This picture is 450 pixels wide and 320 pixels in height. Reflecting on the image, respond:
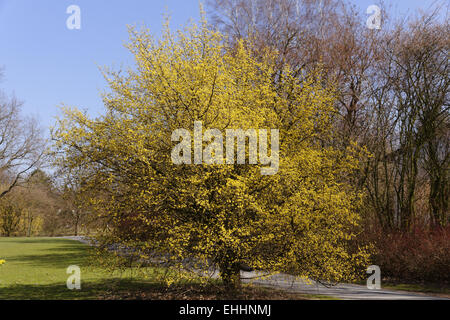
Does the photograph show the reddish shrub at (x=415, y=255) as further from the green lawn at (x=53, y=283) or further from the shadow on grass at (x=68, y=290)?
the green lawn at (x=53, y=283)

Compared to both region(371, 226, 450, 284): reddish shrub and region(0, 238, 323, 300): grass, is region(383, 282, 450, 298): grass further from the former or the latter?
region(0, 238, 323, 300): grass

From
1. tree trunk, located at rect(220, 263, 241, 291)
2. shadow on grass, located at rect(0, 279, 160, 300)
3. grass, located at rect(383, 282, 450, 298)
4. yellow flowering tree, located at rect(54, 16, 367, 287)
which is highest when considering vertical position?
yellow flowering tree, located at rect(54, 16, 367, 287)

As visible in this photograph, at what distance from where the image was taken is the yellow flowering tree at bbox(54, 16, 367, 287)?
8250 millimetres

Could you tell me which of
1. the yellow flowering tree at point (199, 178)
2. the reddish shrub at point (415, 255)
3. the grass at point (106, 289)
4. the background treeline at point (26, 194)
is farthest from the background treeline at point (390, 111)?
the background treeline at point (26, 194)

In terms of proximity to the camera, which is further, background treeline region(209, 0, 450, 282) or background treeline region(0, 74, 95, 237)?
background treeline region(0, 74, 95, 237)

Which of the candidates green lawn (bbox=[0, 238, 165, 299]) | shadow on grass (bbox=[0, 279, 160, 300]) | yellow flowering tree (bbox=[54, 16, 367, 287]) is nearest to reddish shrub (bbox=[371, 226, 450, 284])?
yellow flowering tree (bbox=[54, 16, 367, 287])

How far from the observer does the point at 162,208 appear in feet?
29.1

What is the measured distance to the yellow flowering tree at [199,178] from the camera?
825cm

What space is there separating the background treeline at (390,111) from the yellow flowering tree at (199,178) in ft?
16.6

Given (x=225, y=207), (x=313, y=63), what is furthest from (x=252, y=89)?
(x=313, y=63)

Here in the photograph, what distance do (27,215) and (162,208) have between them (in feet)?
161

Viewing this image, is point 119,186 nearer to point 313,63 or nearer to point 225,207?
point 225,207

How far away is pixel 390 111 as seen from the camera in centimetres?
1669

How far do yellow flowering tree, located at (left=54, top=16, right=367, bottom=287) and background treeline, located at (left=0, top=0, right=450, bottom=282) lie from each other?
506cm
